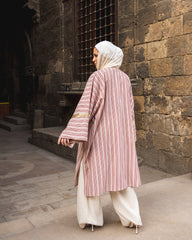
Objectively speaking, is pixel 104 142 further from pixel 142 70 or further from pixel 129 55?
pixel 129 55

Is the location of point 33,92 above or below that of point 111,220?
above

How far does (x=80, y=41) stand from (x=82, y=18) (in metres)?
0.58

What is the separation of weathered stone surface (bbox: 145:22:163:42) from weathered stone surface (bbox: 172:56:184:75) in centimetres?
53

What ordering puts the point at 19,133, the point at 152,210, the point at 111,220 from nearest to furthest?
the point at 111,220
the point at 152,210
the point at 19,133

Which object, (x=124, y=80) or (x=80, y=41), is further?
(x=80, y=41)

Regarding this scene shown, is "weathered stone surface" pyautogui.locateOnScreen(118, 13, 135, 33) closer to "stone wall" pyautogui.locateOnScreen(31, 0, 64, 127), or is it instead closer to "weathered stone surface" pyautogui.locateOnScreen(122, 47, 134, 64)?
"weathered stone surface" pyautogui.locateOnScreen(122, 47, 134, 64)

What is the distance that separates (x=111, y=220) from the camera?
2613mm

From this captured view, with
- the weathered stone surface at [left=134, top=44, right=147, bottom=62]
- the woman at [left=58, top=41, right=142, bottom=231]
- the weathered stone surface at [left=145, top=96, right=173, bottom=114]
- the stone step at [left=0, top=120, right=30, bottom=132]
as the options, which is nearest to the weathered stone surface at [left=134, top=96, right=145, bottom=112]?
the weathered stone surface at [left=145, top=96, right=173, bottom=114]

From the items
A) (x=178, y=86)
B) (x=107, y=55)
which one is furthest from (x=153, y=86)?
(x=107, y=55)

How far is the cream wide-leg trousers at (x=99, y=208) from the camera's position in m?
2.34

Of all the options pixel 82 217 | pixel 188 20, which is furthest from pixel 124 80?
pixel 188 20

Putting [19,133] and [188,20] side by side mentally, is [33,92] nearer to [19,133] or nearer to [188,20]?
[19,133]

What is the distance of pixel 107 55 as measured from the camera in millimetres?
2373

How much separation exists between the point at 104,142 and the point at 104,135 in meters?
0.06
